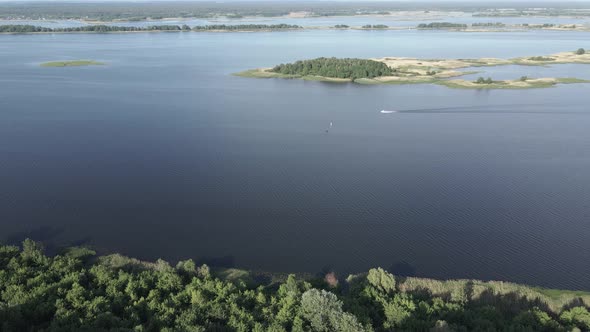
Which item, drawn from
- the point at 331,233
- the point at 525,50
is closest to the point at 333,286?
the point at 331,233

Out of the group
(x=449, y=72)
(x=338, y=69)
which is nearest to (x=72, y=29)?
(x=338, y=69)

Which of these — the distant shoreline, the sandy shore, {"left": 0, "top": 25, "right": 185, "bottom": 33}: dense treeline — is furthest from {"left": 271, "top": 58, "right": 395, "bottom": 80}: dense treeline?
{"left": 0, "top": 25, "right": 185, "bottom": 33}: dense treeline

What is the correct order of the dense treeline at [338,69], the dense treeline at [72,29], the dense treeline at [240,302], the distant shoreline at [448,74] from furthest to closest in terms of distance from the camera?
the dense treeline at [72,29] < the dense treeline at [338,69] < the distant shoreline at [448,74] < the dense treeline at [240,302]

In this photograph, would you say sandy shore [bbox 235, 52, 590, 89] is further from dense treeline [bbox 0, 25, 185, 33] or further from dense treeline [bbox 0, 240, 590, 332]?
dense treeline [bbox 0, 25, 185, 33]

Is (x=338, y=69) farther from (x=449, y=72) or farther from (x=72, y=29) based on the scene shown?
(x=72, y=29)

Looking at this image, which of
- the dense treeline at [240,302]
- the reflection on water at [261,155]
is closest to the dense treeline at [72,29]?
the reflection on water at [261,155]

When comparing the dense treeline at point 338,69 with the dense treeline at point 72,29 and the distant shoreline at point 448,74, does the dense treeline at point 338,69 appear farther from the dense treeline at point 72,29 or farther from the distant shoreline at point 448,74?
the dense treeline at point 72,29
